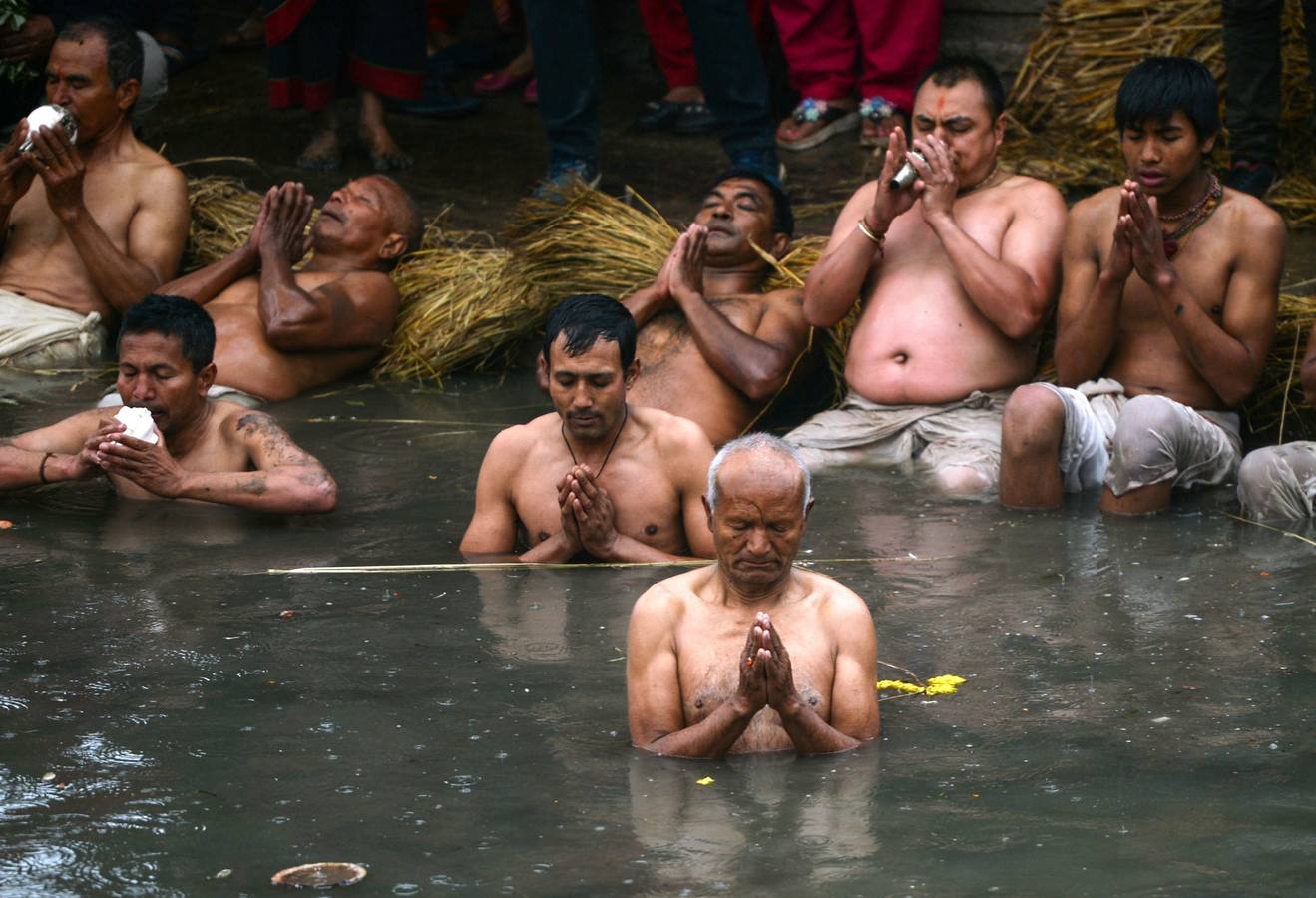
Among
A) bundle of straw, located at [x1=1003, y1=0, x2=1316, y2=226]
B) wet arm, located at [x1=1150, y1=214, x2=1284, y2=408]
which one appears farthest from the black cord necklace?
bundle of straw, located at [x1=1003, y1=0, x2=1316, y2=226]

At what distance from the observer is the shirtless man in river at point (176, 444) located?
5.66 metres

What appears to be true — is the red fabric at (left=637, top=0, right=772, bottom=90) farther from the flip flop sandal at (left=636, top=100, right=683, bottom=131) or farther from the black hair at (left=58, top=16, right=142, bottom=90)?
the black hair at (left=58, top=16, right=142, bottom=90)

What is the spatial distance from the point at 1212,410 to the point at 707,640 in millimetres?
2736

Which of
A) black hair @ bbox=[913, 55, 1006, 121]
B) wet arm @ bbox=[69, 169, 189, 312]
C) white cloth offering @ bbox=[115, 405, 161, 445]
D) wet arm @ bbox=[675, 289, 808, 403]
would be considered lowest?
white cloth offering @ bbox=[115, 405, 161, 445]

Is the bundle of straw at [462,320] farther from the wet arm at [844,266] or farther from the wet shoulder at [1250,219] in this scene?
the wet shoulder at [1250,219]

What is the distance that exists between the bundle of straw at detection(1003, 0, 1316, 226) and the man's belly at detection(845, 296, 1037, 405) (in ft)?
6.48

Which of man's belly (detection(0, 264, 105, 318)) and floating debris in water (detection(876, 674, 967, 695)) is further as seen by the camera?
man's belly (detection(0, 264, 105, 318))

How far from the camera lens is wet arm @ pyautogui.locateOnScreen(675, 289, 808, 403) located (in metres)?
6.61

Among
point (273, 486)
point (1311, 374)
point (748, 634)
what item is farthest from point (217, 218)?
point (748, 634)

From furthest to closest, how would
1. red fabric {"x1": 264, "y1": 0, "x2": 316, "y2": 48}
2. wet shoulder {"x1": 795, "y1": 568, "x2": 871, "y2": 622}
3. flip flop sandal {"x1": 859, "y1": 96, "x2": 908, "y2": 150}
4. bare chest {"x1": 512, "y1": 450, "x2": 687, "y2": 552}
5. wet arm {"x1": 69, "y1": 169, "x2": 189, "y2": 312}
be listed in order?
1. red fabric {"x1": 264, "y1": 0, "x2": 316, "y2": 48}
2. flip flop sandal {"x1": 859, "y1": 96, "x2": 908, "y2": 150}
3. wet arm {"x1": 69, "y1": 169, "x2": 189, "y2": 312}
4. bare chest {"x1": 512, "y1": 450, "x2": 687, "y2": 552}
5. wet shoulder {"x1": 795, "y1": 568, "x2": 871, "y2": 622}

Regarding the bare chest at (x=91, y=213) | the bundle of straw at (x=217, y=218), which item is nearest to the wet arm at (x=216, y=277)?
the bare chest at (x=91, y=213)

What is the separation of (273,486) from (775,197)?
2403 millimetres

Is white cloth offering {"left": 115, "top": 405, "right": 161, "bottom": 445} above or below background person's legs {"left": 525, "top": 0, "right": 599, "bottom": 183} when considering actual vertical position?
below

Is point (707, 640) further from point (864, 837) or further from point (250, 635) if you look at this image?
point (250, 635)
